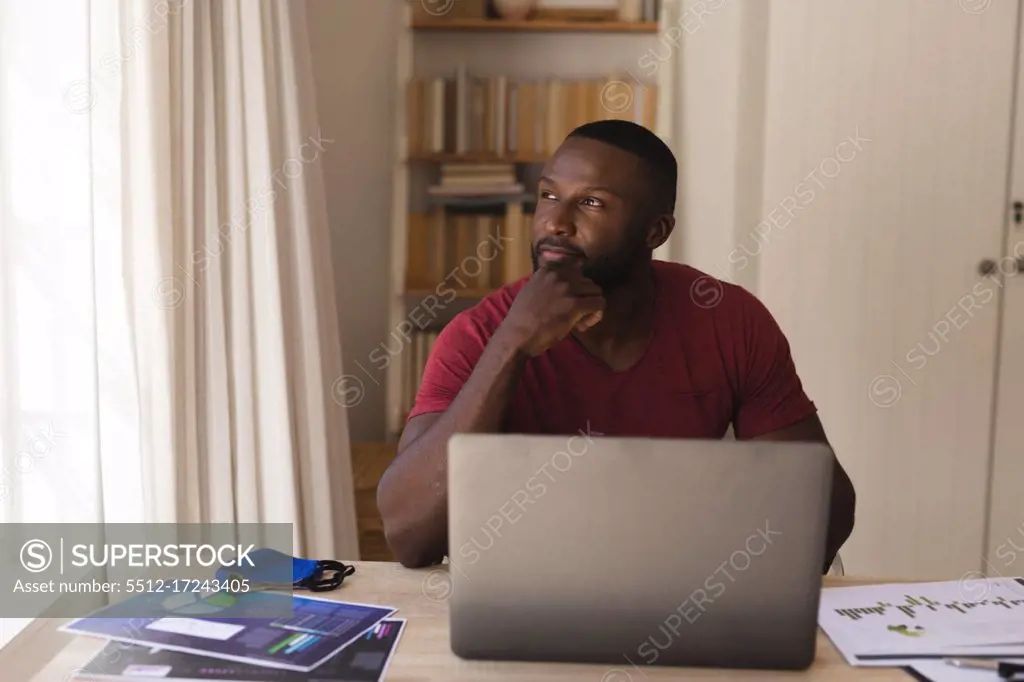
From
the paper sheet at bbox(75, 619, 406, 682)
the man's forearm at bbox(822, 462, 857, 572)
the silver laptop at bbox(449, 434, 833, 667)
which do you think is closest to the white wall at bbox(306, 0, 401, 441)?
the man's forearm at bbox(822, 462, 857, 572)

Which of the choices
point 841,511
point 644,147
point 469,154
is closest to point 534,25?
point 469,154

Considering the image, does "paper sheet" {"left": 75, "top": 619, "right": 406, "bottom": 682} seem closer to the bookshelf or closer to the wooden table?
the wooden table

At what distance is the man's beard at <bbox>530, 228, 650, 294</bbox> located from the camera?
67.4 inches

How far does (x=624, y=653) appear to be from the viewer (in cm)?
101

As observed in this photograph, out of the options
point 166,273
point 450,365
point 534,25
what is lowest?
point 450,365

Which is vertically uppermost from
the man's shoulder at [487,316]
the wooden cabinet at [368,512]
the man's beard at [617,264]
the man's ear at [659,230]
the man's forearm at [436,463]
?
the man's ear at [659,230]

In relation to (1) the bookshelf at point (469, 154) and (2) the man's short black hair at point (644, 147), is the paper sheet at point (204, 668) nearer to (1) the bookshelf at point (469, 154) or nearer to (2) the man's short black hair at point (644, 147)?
(2) the man's short black hair at point (644, 147)

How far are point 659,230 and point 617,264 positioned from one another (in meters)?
0.15

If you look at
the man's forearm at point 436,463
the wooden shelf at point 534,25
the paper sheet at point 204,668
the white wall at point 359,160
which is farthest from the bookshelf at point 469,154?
the paper sheet at point 204,668

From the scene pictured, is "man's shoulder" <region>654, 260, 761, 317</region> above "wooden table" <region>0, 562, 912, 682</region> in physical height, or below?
above

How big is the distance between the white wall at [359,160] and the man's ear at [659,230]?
5.53 ft

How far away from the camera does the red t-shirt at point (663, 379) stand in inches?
65.6

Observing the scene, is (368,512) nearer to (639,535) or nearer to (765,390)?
(765,390)

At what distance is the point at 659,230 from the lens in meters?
1.83
